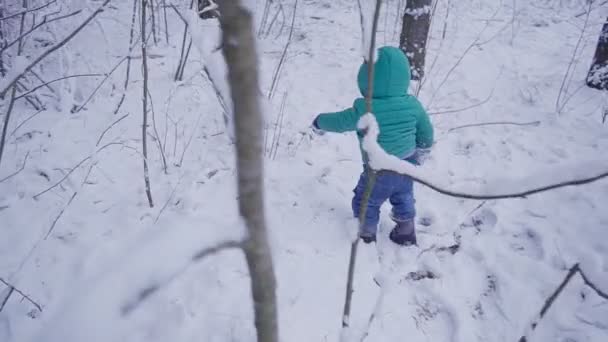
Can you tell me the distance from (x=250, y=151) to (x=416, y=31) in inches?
129

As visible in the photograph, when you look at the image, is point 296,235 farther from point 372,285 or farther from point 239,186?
point 239,186

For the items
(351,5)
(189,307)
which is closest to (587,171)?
(189,307)

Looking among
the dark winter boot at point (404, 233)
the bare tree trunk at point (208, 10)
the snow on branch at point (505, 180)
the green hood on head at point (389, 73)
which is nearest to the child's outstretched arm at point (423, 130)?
the green hood on head at point (389, 73)

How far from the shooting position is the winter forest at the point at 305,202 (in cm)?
38

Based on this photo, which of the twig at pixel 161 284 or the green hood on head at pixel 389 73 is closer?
the twig at pixel 161 284

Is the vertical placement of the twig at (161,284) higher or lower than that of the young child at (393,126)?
higher

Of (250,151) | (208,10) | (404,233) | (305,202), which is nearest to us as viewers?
(250,151)

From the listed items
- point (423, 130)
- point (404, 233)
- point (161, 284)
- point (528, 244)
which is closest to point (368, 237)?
point (404, 233)

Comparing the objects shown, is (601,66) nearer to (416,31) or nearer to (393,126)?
(416,31)

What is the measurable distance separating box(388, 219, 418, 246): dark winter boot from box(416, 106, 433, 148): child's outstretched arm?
42 cm

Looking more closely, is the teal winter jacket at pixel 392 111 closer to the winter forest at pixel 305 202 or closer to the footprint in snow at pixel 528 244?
the winter forest at pixel 305 202

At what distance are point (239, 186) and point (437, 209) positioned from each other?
206cm

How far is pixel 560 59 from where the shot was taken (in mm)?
3922

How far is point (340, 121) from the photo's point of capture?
5.75 ft
